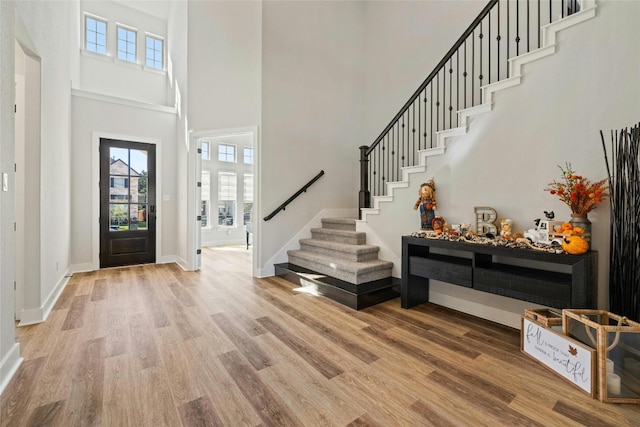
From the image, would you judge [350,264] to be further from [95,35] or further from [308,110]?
[95,35]

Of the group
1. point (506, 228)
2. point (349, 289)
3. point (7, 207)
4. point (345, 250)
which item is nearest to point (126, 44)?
point (7, 207)

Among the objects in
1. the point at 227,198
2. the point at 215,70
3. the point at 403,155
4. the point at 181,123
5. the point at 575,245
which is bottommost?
the point at 575,245

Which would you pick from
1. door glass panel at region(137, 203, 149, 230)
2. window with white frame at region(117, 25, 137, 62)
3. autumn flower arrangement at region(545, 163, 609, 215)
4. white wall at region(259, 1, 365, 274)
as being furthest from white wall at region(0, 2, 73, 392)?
autumn flower arrangement at region(545, 163, 609, 215)

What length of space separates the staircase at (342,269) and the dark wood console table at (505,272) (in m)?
→ 0.39

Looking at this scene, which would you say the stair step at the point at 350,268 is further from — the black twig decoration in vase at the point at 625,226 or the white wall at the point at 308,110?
the black twig decoration in vase at the point at 625,226

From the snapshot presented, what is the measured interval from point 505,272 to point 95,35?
8997mm

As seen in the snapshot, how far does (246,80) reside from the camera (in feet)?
15.0

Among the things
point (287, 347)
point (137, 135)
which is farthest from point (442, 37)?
point (137, 135)

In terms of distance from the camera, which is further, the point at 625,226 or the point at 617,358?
the point at 625,226

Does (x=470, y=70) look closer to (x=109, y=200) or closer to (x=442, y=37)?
(x=442, y=37)

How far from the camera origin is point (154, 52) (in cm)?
699

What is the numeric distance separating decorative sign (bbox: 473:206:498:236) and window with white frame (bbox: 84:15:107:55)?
8.24 metres

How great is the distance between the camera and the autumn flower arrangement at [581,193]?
2092mm

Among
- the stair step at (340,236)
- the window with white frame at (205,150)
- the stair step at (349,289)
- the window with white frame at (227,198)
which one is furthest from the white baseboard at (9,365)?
the window with white frame at (205,150)
